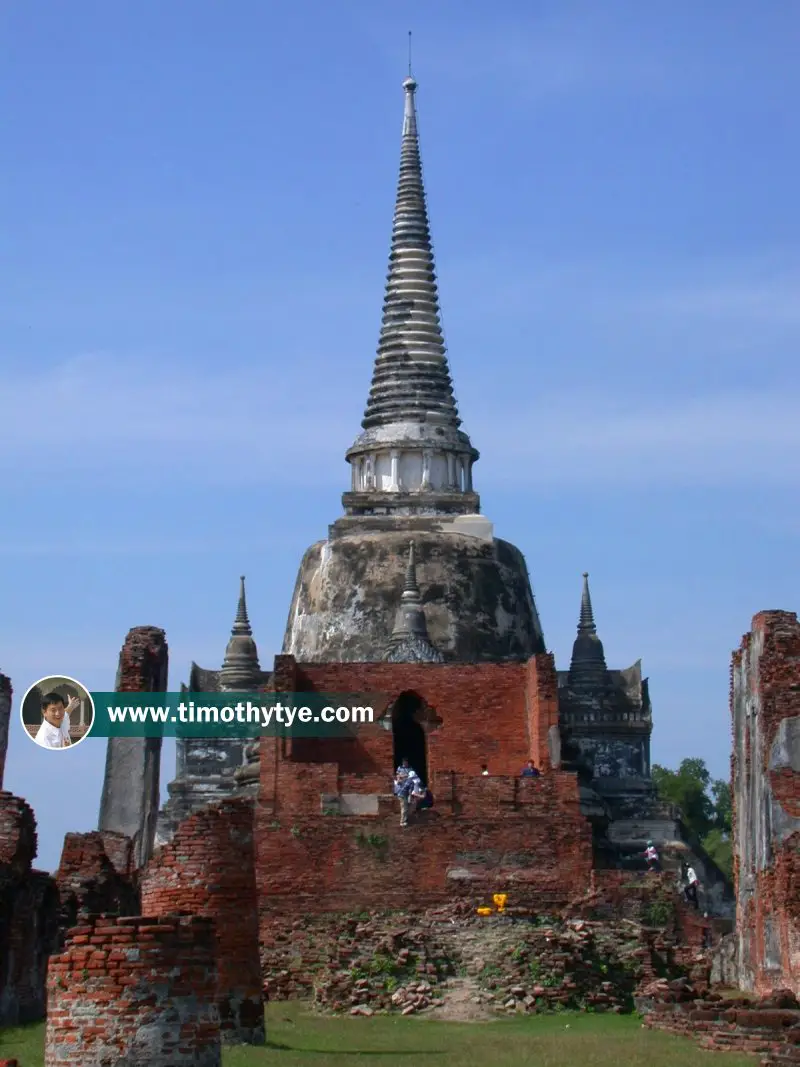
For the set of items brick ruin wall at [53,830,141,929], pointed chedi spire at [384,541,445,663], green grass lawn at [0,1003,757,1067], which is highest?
pointed chedi spire at [384,541,445,663]

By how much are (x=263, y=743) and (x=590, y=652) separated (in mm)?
14047

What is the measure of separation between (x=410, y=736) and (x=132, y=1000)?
21134 mm

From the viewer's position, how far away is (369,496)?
41781 millimetres

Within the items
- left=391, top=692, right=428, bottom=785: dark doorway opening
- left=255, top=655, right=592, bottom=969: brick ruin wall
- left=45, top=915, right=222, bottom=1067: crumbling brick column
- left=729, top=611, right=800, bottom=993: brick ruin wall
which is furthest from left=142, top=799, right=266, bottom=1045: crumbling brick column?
left=391, top=692, right=428, bottom=785: dark doorway opening

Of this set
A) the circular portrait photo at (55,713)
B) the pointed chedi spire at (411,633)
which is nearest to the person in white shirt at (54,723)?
the circular portrait photo at (55,713)

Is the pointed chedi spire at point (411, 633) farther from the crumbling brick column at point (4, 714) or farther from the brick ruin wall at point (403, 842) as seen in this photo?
the crumbling brick column at point (4, 714)

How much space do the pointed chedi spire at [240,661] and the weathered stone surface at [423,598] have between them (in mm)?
1949

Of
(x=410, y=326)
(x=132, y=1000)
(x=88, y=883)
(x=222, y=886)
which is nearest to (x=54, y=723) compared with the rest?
(x=88, y=883)

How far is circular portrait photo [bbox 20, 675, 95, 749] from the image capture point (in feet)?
89.4

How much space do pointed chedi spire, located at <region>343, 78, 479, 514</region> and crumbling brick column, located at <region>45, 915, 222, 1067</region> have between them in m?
29.1

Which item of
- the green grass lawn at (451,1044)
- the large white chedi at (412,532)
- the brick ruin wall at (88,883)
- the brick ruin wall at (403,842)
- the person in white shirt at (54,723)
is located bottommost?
the green grass lawn at (451,1044)

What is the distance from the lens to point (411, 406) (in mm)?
43250

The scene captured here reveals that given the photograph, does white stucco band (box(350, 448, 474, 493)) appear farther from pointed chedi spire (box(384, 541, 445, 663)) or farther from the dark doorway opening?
the dark doorway opening

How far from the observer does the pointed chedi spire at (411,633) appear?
3638cm
